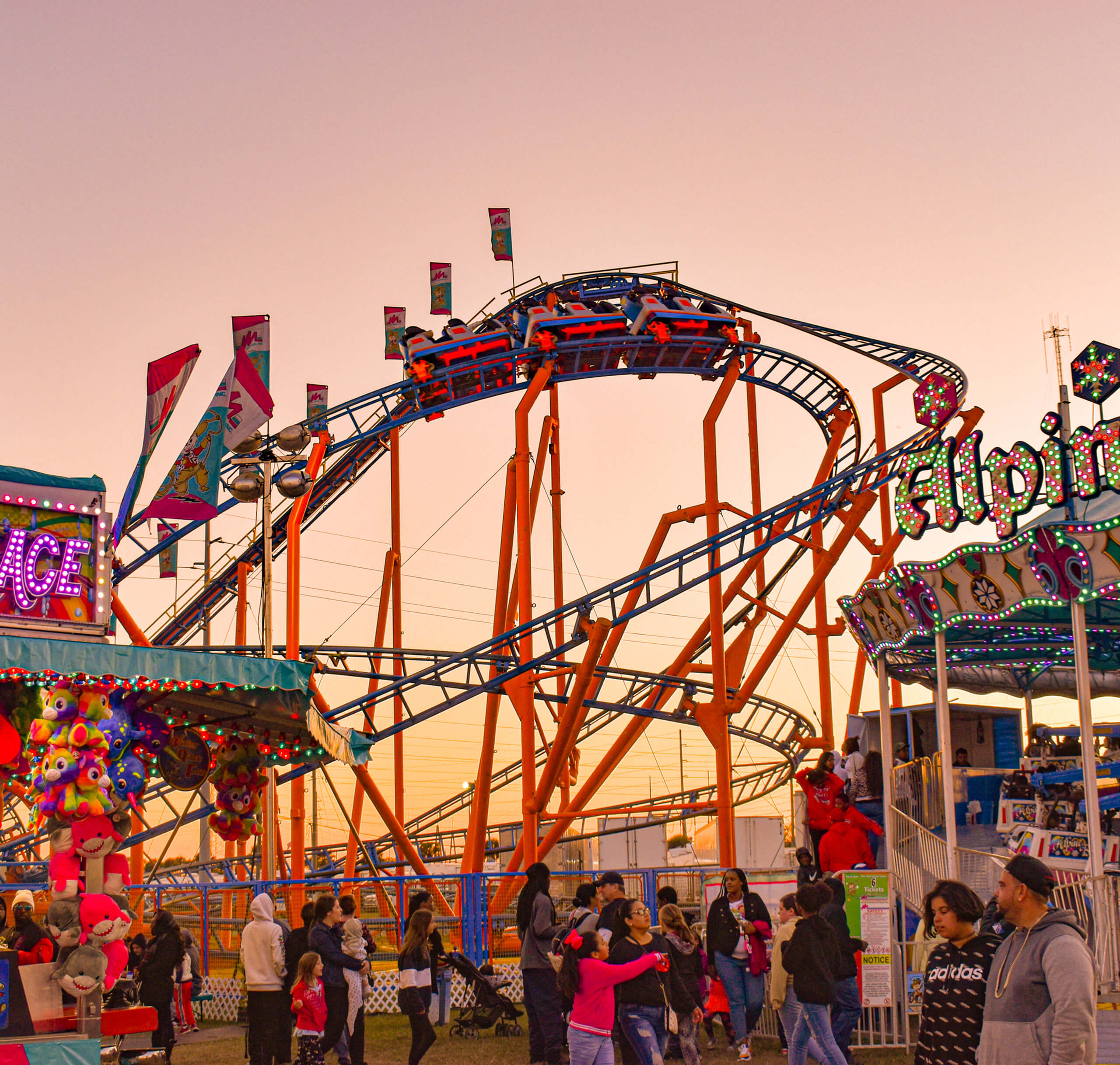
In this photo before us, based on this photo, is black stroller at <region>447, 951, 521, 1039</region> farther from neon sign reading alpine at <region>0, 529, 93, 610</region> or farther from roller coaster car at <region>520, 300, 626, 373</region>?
roller coaster car at <region>520, 300, 626, 373</region>

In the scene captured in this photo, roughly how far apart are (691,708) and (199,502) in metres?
8.70

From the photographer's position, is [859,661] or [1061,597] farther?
[859,661]

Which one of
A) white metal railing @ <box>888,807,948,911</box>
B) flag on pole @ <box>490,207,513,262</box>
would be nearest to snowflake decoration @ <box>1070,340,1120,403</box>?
white metal railing @ <box>888,807,948,911</box>

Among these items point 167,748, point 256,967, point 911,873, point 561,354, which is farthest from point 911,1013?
point 561,354

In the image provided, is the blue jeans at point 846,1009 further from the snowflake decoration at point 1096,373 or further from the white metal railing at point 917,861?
the snowflake decoration at point 1096,373

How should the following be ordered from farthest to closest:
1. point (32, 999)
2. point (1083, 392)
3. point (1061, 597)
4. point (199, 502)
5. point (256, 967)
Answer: point (199, 502) → point (1083, 392) → point (1061, 597) → point (256, 967) → point (32, 999)

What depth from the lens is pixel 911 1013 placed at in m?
11.0

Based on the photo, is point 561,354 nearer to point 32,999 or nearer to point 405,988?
point 405,988

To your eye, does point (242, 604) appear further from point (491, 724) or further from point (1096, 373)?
point (1096, 373)

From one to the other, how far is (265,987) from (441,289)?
46.7 feet

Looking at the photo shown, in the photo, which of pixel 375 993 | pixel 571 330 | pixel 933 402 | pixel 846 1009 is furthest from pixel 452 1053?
pixel 571 330

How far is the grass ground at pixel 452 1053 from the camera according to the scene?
1021 centimetres

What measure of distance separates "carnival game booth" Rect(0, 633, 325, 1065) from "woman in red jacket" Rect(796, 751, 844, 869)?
6.40 metres

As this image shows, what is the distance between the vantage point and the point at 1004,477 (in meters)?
11.6
